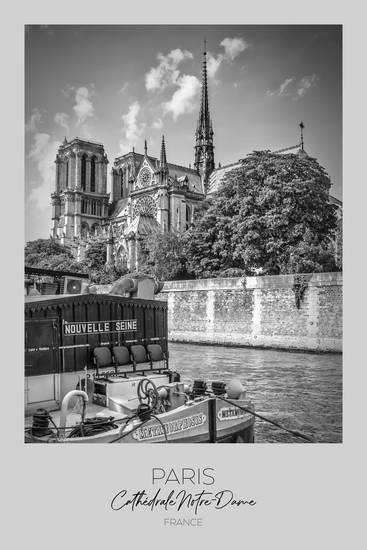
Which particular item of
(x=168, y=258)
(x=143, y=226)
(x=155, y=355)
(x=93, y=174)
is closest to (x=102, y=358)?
(x=155, y=355)

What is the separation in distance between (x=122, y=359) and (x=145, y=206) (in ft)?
161

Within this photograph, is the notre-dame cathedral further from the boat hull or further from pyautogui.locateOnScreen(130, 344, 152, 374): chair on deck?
the boat hull

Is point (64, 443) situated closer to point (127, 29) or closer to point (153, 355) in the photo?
point (153, 355)

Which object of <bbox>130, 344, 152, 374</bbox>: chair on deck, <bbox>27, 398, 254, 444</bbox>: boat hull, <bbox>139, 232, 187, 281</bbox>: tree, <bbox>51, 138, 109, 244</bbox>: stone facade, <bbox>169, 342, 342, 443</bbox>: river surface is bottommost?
<bbox>169, 342, 342, 443</bbox>: river surface

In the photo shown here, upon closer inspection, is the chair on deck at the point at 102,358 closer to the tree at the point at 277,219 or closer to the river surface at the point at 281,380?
the river surface at the point at 281,380

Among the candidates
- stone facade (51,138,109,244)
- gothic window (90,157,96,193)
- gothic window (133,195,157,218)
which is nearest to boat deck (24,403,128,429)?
gothic window (90,157,96,193)

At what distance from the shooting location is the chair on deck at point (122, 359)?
582 centimetres

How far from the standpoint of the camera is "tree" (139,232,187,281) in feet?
82.8

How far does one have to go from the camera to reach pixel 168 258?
1049 inches

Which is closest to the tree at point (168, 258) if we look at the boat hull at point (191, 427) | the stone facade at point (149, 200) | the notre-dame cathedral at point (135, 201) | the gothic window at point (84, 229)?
the notre-dame cathedral at point (135, 201)

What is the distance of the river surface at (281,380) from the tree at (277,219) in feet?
12.2

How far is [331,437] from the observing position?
7109 millimetres

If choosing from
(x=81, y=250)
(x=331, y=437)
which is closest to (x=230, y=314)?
(x=331, y=437)

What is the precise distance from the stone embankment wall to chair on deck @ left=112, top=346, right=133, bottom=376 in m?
10.8
